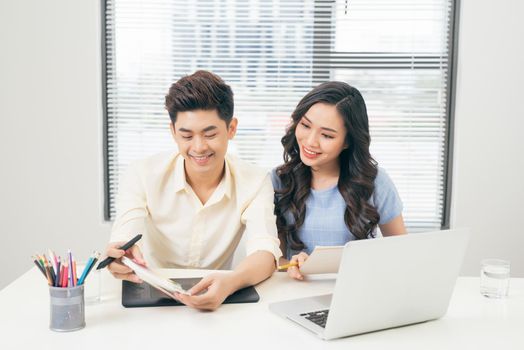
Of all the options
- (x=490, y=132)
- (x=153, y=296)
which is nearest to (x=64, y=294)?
(x=153, y=296)

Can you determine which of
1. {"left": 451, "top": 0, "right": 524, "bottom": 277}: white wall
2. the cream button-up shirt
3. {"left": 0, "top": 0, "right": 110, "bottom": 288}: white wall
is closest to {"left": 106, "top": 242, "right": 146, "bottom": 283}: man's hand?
the cream button-up shirt

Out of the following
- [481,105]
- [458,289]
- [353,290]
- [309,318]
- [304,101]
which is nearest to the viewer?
[353,290]

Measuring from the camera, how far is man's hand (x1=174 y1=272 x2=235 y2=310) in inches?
53.7

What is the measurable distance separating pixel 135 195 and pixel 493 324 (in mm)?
1117

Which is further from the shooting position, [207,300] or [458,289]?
[458,289]

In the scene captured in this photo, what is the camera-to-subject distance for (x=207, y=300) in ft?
4.50

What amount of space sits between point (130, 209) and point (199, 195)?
245 millimetres

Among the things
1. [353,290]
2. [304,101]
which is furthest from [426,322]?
[304,101]

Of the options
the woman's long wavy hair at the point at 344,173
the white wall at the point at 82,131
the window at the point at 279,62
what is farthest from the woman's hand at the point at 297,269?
the white wall at the point at 82,131

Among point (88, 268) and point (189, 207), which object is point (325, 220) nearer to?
point (189, 207)

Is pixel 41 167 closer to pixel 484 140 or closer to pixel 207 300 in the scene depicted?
pixel 207 300

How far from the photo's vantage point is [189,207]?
6.40 ft

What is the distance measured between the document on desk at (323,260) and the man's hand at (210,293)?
0.22 metres

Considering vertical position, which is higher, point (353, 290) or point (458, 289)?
point (353, 290)
